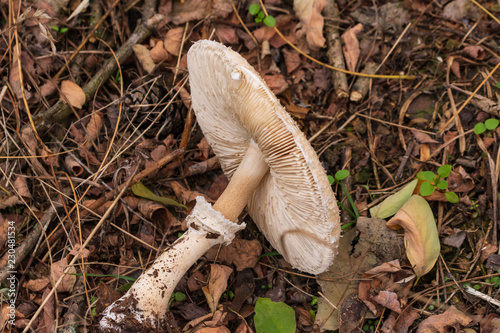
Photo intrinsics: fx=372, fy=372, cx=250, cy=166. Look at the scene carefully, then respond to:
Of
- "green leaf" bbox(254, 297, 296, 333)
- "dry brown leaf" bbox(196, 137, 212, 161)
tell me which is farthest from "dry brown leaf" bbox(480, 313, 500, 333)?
"dry brown leaf" bbox(196, 137, 212, 161)

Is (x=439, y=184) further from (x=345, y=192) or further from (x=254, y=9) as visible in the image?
(x=254, y=9)

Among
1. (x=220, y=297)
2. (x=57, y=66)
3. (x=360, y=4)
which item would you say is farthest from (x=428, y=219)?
(x=57, y=66)

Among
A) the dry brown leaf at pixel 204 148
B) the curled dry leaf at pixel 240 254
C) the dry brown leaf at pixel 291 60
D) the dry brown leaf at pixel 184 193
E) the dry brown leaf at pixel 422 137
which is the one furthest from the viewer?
the dry brown leaf at pixel 291 60

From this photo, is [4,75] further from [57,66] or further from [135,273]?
[135,273]

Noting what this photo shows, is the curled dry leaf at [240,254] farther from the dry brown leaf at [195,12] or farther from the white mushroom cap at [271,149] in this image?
the dry brown leaf at [195,12]

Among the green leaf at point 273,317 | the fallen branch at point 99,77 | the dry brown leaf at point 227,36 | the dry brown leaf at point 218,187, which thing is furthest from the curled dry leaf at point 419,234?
the fallen branch at point 99,77

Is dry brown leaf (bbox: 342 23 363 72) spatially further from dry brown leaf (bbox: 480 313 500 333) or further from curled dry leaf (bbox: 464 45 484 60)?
dry brown leaf (bbox: 480 313 500 333)

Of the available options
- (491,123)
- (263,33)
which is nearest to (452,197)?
(491,123)
